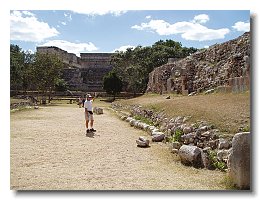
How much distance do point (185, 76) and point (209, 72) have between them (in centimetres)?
294

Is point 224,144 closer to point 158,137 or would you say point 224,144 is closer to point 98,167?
point 98,167

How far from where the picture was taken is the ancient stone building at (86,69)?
1893 inches

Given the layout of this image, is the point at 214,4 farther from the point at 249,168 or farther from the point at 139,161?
the point at 139,161

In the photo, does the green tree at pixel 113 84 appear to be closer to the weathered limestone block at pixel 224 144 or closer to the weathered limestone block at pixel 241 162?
the weathered limestone block at pixel 224 144

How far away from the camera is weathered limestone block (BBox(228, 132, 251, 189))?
5.21 meters

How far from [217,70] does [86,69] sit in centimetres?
3813

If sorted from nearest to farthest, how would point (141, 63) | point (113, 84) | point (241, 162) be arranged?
1. point (241, 162)
2. point (113, 84)
3. point (141, 63)

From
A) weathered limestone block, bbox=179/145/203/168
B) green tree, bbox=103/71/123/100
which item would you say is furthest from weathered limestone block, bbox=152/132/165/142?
green tree, bbox=103/71/123/100

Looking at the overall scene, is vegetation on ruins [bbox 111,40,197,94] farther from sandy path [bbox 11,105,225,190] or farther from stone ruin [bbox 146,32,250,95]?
sandy path [bbox 11,105,225,190]

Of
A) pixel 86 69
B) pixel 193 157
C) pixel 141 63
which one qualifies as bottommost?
pixel 193 157

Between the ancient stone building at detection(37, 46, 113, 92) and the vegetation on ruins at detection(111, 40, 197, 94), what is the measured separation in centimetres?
649

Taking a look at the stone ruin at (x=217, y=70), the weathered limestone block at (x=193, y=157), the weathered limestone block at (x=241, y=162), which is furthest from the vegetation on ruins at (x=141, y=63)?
the weathered limestone block at (x=241, y=162)

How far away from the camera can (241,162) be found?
17.3 ft

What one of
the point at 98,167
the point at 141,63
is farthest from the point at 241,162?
the point at 141,63
